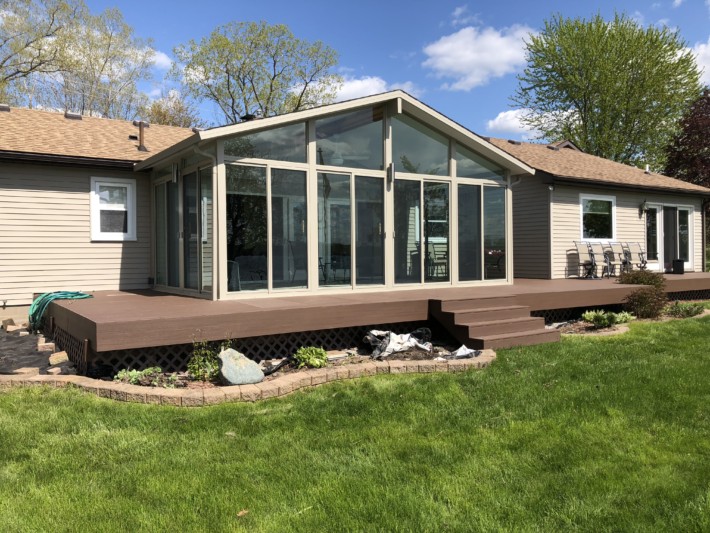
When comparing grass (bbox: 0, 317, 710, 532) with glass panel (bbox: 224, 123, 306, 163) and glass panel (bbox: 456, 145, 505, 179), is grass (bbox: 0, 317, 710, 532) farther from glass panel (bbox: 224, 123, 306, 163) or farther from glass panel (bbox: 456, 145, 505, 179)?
glass panel (bbox: 456, 145, 505, 179)

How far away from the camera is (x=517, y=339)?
6.19 meters

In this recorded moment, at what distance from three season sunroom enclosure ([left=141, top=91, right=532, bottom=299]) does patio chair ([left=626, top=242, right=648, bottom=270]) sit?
16.3 feet

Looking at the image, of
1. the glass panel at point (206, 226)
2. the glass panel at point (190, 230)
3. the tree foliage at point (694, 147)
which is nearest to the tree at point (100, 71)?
the glass panel at point (190, 230)

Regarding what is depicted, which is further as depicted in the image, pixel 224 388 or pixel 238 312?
pixel 238 312

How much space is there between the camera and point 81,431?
349 centimetres

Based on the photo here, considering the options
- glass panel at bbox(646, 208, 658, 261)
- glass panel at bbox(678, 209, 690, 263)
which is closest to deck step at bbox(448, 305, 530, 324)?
glass panel at bbox(646, 208, 658, 261)

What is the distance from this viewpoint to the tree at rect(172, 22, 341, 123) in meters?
27.0

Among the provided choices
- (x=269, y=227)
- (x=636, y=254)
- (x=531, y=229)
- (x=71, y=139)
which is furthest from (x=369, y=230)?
(x=636, y=254)

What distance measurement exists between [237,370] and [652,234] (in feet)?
41.9

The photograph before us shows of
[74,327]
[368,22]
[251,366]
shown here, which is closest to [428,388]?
[251,366]

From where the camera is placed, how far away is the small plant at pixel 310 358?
5.29 meters

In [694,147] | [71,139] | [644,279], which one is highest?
[694,147]

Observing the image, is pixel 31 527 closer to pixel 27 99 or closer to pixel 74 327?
pixel 74 327

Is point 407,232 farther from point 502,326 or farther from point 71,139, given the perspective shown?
point 71,139
